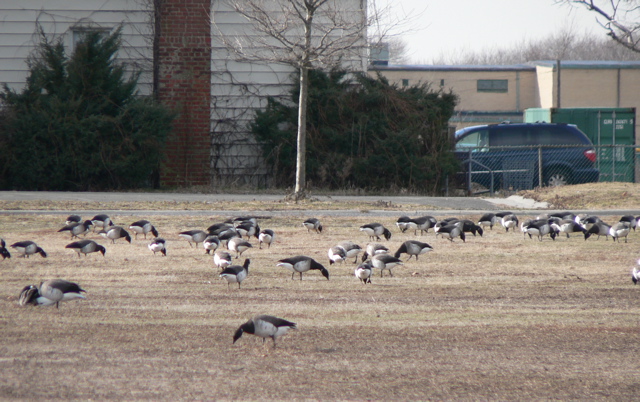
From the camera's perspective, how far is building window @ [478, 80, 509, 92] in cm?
5319

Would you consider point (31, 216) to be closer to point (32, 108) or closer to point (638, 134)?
point (32, 108)

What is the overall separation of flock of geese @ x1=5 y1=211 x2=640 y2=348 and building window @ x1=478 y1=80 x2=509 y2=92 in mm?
39454

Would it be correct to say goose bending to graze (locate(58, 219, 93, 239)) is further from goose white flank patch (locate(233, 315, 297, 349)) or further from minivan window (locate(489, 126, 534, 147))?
minivan window (locate(489, 126, 534, 147))

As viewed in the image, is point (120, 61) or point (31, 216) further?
point (120, 61)

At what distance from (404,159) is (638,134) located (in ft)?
112

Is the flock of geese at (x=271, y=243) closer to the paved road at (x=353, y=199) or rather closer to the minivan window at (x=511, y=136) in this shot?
the paved road at (x=353, y=199)

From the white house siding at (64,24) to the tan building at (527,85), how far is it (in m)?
23.3

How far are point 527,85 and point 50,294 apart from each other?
50.2 m

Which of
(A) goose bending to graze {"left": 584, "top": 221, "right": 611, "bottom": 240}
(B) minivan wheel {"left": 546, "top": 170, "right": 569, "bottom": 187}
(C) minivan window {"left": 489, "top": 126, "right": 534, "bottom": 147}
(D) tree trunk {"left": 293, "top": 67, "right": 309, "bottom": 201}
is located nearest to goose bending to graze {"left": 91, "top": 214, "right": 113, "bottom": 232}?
(D) tree trunk {"left": 293, "top": 67, "right": 309, "bottom": 201}

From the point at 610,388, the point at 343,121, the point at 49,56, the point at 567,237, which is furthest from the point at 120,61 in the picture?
the point at 610,388

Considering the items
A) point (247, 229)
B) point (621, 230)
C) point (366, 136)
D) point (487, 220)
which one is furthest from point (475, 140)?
point (247, 229)

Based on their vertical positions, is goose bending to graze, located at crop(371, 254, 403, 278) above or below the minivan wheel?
below

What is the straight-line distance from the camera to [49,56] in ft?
73.9

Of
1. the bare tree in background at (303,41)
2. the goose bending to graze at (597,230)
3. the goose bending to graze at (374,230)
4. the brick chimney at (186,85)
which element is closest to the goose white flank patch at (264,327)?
the goose bending to graze at (374,230)
